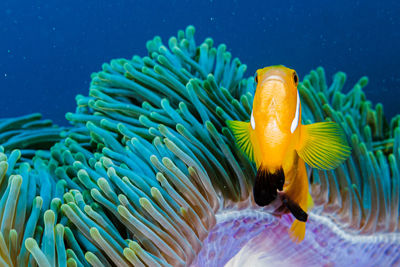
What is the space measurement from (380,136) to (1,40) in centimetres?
436

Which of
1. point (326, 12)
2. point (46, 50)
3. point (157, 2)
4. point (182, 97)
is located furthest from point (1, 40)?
point (182, 97)

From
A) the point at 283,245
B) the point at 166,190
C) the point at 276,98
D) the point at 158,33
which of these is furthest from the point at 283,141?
the point at 158,33

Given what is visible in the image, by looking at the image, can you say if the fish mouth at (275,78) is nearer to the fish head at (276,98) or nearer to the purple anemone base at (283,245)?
the fish head at (276,98)

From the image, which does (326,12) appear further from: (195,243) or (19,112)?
(19,112)

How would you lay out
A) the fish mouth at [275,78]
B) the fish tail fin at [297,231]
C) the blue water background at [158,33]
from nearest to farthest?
the fish mouth at [275,78]
the fish tail fin at [297,231]
the blue water background at [158,33]

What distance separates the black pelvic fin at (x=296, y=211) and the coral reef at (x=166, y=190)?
130 millimetres

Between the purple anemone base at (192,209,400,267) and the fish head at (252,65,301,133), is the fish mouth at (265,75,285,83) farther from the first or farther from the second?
the purple anemone base at (192,209,400,267)

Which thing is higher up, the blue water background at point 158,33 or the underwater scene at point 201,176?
the blue water background at point 158,33

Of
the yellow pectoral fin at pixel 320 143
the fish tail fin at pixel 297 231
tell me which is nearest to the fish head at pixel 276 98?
the yellow pectoral fin at pixel 320 143

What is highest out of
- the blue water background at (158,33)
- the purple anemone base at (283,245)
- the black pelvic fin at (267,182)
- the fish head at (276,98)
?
the blue water background at (158,33)

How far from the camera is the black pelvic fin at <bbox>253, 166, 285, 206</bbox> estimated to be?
2.60 feet

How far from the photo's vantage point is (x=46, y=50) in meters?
4.54

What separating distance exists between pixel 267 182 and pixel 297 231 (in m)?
0.31

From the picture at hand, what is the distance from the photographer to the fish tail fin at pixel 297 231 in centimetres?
103
